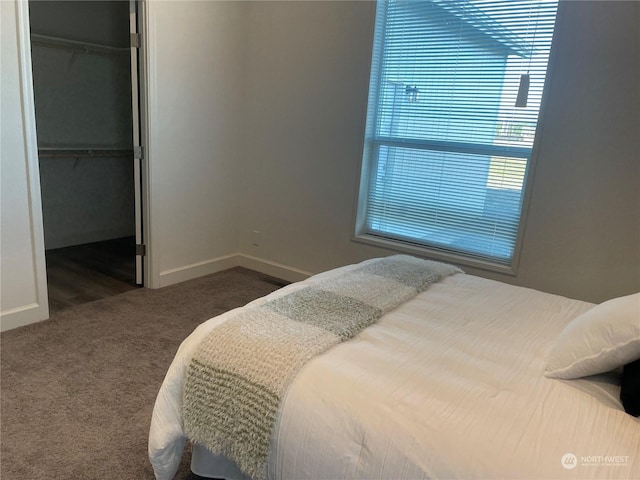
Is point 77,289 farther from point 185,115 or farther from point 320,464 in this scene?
point 320,464

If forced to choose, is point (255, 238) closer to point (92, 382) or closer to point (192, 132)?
point (192, 132)

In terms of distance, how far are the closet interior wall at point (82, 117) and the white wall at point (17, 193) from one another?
1.68 meters

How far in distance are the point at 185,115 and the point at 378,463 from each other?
10.1 ft

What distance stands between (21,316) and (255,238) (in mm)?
1928

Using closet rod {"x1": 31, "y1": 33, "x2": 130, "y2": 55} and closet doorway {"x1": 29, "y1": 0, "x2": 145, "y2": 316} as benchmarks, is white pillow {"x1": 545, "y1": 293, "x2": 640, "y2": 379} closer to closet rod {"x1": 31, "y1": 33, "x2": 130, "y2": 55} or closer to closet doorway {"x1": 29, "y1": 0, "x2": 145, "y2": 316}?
closet doorway {"x1": 29, "y1": 0, "x2": 145, "y2": 316}

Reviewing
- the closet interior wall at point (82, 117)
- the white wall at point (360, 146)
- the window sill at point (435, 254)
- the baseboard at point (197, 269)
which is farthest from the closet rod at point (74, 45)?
the window sill at point (435, 254)

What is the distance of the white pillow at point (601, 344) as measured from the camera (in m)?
1.22

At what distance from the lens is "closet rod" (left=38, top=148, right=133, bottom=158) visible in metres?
4.09

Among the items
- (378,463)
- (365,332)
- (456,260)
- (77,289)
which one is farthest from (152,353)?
(456,260)

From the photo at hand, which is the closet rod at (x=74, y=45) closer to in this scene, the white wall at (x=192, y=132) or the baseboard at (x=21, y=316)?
the white wall at (x=192, y=132)

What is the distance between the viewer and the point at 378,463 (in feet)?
3.62

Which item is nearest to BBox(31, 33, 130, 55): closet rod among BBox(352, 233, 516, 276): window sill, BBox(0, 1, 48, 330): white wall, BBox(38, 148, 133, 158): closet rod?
BBox(38, 148, 133, 158): closet rod

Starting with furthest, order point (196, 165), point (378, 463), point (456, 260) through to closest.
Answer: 1. point (196, 165)
2. point (456, 260)
3. point (378, 463)

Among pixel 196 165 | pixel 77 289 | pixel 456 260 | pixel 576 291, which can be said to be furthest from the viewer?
pixel 196 165
